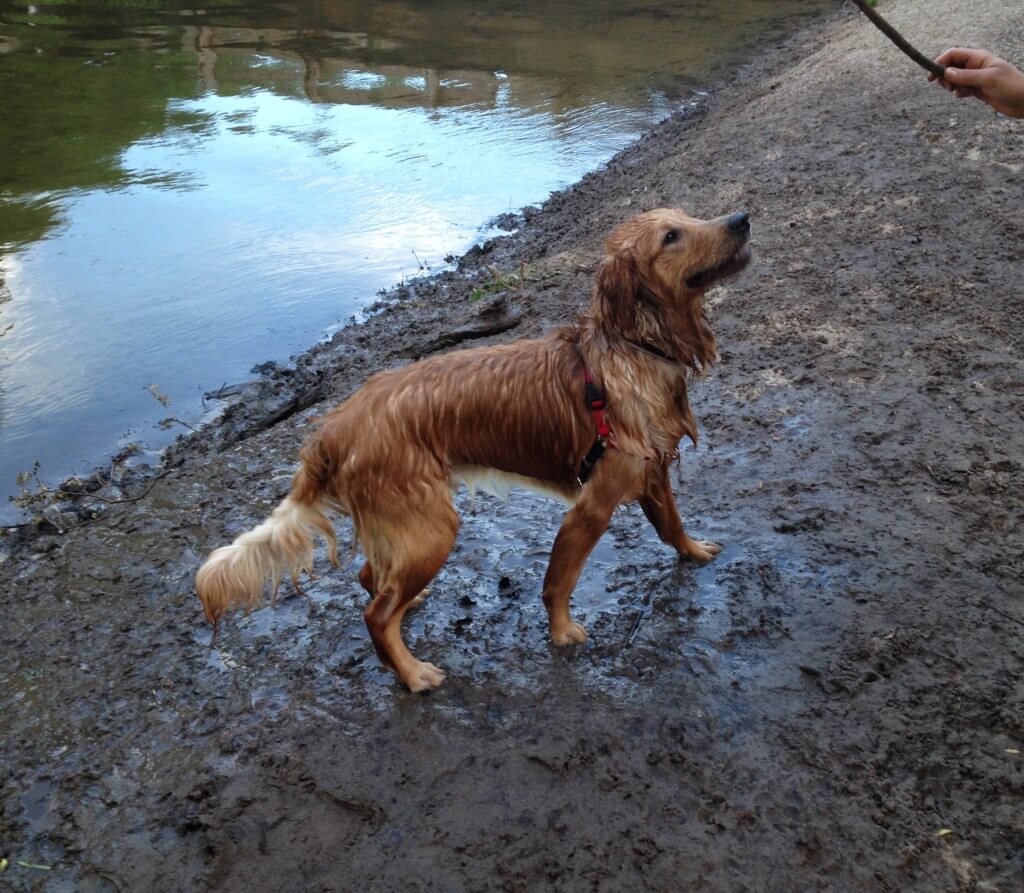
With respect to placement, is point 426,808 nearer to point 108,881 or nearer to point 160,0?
point 108,881

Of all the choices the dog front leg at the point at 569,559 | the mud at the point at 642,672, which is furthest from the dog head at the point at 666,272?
the mud at the point at 642,672

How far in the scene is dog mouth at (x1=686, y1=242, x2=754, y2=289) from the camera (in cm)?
370

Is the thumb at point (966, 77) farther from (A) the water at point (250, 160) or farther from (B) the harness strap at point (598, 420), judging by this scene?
(A) the water at point (250, 160)

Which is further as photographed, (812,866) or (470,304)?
(470,304)

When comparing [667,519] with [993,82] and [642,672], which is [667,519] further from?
[993,82]

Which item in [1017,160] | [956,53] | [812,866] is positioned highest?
[956,53]

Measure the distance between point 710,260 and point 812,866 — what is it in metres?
2.43

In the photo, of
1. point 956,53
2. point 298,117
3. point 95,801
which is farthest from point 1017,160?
point 298,117

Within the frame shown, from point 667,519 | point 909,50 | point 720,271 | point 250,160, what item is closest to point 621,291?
point 720,271

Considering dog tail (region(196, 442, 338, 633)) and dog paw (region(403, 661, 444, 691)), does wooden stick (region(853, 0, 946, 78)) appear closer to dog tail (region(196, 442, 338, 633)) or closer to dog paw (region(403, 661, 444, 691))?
dog tail (region(196, 442, 338, 633))

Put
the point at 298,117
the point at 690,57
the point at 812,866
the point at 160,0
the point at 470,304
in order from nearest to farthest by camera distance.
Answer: the point at 812,866 < the point at 470,304 < the point at 298,117 < the point at 690,57 < the point at 160,0

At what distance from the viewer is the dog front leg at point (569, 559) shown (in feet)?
12.6

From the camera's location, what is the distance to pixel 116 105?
1551cm

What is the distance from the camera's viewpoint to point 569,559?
3920 millimetres
